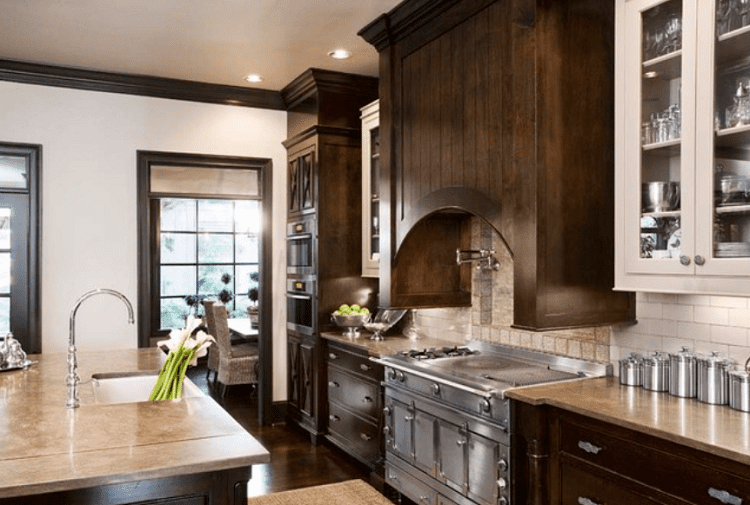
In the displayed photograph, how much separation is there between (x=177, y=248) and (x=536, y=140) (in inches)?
259

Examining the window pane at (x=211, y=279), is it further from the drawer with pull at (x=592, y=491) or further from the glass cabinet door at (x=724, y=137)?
the glass cabinet door at (x=724, y=137)

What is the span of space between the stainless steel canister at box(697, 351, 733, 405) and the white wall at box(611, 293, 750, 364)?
0.41ft

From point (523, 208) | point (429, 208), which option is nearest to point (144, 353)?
point (429, 208)

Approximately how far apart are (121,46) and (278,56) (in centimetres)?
110

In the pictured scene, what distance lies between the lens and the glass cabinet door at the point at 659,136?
237 centimetres

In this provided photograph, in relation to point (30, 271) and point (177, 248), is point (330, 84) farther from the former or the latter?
point (177, 248)

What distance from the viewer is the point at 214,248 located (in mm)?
8586

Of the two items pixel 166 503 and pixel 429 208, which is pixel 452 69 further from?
pixel 166 503

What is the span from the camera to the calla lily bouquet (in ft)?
8.04

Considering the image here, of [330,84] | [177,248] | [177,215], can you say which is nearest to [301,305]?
[330,84]

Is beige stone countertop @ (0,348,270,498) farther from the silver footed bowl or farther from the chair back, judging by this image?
the chair back

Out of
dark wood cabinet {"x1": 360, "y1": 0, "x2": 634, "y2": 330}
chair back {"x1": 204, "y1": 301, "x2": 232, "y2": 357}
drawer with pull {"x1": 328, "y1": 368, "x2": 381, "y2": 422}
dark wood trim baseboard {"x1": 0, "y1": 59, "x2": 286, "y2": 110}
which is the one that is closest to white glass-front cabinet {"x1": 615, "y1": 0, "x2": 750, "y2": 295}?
dark wood cabinet {"x1": 360, "y1": 0, "x2": 634, "y2": 330}

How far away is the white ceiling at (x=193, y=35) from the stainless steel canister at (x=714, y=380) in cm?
255

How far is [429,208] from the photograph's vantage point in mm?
3551
